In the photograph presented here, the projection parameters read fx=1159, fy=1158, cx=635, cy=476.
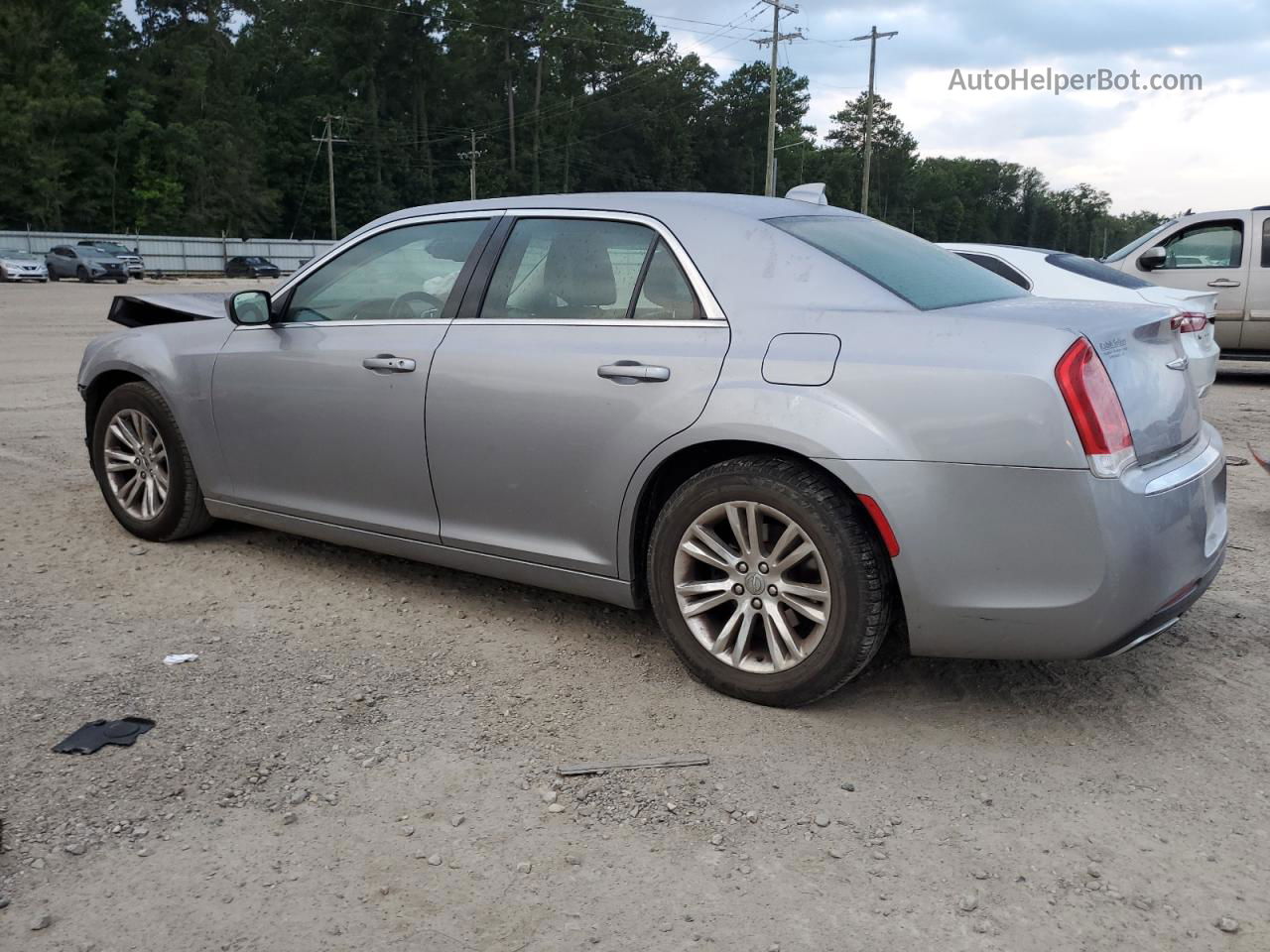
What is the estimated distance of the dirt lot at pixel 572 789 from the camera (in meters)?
2.51

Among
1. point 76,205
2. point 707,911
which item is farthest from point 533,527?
point 76,205

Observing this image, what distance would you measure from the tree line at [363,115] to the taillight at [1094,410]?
7573 cm

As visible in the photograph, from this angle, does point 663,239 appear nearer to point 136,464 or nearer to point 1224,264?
point 136,464

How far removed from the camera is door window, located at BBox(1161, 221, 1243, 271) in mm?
12445

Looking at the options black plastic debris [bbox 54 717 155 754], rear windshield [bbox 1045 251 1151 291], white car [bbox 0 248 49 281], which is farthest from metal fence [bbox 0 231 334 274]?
black plastic debris [bbox 54 717 155 754]

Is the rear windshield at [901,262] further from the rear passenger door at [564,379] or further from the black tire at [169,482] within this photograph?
the black tire at [169,482]

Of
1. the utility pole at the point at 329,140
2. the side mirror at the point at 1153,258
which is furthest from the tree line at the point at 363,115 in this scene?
the side mirror at the point at 1153,258

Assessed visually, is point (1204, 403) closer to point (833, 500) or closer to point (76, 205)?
point (833, 500)

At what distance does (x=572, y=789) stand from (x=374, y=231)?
101 inches

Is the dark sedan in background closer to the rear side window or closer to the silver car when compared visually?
the rear side window

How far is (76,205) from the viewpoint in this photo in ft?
239

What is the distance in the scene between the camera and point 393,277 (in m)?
4.57

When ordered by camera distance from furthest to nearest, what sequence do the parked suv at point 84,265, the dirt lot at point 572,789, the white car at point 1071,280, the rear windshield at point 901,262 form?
1. the parked suv at point 84,265
2. the white car at point 1071,280
3. the rear windshield at point 901,262
4. the dirt lot at point 572,789

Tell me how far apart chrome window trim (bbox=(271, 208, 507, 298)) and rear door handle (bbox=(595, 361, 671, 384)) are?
947 mm
